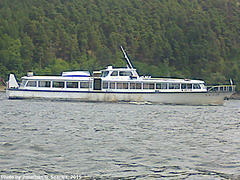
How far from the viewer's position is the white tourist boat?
56625mm

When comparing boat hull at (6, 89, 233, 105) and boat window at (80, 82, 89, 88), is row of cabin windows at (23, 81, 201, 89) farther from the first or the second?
boat hull at (6, 89, 233, 105)

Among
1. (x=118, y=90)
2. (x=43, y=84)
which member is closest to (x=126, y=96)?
(x=118, y=90)

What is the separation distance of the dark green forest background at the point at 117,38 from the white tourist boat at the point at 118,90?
54.3 meters

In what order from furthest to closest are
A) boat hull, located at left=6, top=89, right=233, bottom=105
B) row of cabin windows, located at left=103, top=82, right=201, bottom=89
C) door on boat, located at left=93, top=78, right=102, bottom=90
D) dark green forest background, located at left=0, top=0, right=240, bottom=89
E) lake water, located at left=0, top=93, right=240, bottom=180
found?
dark green forest background, located at left=0, top=0, right=240, bottom=89, door on boat, located at left=93, top=78, right=102, bottom=90, row of cabin windows, located at left=103, top=82, right=201, bottom=89, boat hull, located at left=6, top=89, right=233, bottom=105, lake water, located at left=0, top=93, right=240, bottom=180

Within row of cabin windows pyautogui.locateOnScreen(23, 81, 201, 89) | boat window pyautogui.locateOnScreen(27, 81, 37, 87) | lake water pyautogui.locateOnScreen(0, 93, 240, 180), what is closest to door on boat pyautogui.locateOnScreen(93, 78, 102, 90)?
row of cabin windows pyautogui.locateOnScreen(23, 81, 201, 89)

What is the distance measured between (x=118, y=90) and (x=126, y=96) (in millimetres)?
1273

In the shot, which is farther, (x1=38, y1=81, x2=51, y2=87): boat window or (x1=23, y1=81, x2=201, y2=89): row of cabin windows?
(x1=38, y1=81, x2=51, y2=87): boat window

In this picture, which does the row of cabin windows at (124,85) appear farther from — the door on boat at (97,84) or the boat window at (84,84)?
the door on boat at (97,84)

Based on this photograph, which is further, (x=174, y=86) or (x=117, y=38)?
(x=117, y=38)

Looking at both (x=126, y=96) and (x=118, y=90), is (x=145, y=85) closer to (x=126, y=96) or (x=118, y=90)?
(x=126, y=96)

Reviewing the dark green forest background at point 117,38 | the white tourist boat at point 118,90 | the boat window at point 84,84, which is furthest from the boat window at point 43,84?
the dark green forest background at point 117,38

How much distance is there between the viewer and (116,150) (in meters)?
21.3

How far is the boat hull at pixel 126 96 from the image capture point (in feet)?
185

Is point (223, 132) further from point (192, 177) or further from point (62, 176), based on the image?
point (62, 176)
